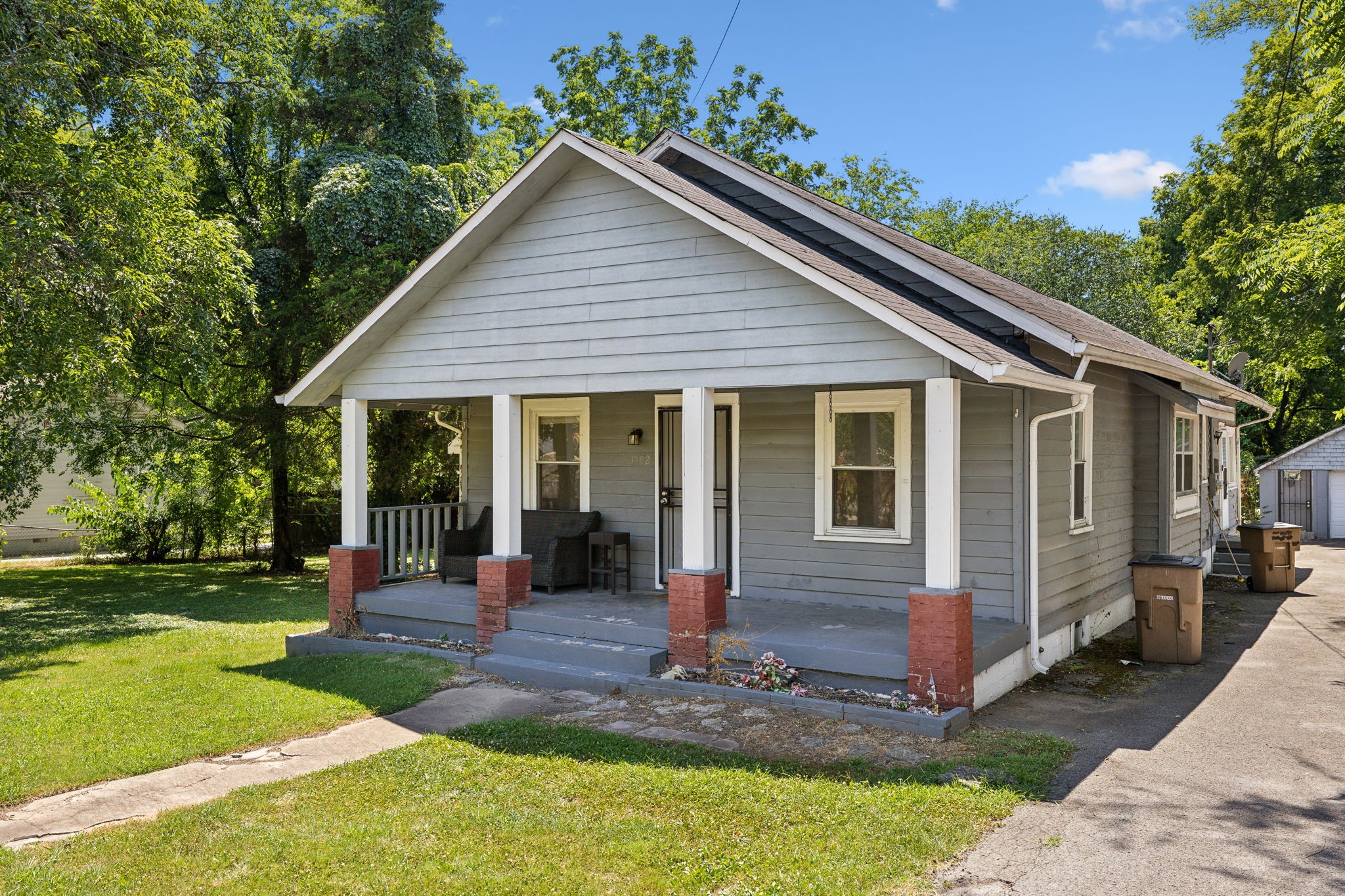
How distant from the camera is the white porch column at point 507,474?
9023 millimetres

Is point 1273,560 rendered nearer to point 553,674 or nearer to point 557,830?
point 553,674

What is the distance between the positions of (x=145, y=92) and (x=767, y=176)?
888cm

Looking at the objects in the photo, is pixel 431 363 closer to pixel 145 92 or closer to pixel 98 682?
pixel 98 682

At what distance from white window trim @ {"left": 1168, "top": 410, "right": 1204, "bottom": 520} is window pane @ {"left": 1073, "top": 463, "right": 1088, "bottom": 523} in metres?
2.81

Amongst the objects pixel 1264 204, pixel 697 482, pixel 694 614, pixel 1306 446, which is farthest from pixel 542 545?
Answer: pixel 1306 446

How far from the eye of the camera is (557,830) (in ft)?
15.9

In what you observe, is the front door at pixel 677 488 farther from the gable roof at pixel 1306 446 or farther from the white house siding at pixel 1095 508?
the gable roof at pixel 1306 446

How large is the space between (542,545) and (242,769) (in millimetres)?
4732

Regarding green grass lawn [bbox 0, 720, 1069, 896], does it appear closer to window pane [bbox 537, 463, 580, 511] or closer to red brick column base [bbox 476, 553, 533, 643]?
red brick column base [bbox 476, 553, 533, 643]

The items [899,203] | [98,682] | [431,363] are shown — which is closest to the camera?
[98,682]

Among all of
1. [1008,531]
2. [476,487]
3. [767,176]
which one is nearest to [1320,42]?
[767,176]

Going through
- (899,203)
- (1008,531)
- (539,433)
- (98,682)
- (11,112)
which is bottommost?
(98,682)

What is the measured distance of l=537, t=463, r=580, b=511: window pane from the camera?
11.2 m

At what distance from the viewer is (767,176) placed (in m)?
9.97
